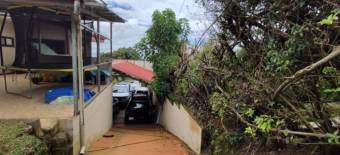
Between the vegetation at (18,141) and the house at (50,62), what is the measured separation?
356 millimetres

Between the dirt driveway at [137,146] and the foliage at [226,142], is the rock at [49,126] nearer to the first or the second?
the dirt driveway at [137,146]

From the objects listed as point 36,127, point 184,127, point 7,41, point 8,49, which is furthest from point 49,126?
point 7,41

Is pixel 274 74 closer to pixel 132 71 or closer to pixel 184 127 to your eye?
pixel 184 127

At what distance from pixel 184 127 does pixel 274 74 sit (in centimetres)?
574

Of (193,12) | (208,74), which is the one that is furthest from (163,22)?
(193,12)

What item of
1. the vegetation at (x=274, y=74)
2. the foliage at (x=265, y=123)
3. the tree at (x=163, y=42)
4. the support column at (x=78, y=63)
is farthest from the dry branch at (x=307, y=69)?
the tree at (x=163, y=42)

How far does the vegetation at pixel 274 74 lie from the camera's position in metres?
3.67

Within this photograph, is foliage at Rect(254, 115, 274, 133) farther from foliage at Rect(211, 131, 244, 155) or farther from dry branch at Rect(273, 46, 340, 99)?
foliage at Rect(211, 131, 244, 155)

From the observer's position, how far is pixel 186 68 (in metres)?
10.6

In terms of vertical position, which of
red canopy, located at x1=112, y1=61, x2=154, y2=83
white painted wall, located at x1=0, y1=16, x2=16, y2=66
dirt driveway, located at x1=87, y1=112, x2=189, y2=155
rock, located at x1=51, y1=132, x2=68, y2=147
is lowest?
dirt driveway, located at x1=87, y1=112, x2=189, y2=155

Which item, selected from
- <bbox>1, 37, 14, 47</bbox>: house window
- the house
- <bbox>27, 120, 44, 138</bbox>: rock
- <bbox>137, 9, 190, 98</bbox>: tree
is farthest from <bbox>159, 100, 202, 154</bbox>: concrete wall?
<bbox>1, 37, 14, 47</bbox>: house window

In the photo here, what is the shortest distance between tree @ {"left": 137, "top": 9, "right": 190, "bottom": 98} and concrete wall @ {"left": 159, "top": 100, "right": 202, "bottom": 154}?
3.90 ft

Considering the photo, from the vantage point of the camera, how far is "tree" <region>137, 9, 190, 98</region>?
1436cm

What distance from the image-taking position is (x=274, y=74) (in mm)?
4398
